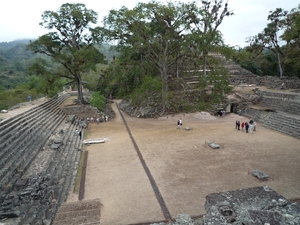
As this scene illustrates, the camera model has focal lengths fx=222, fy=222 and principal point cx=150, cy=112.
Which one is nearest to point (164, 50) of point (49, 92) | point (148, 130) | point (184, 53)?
point (184, 53)

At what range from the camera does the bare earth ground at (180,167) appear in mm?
8164

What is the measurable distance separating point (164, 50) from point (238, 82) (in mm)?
15018

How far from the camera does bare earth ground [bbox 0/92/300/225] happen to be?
8164 mm

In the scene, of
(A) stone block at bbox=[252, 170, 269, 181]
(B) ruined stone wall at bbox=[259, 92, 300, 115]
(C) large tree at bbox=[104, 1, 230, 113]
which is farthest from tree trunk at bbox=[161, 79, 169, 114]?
(A) stone block at bbox=[252, 170, 269, 181]

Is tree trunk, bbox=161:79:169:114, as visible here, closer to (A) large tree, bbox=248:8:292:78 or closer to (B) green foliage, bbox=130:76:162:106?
(B) green foliage, bbox=130:76:162:106

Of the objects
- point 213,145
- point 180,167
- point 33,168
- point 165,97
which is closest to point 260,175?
point 180,167

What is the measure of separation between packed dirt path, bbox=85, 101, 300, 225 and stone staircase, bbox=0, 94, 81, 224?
124 cm

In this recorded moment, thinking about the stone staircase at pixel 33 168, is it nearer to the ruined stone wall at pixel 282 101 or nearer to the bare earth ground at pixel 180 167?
the bare earth ground at pixel 180 167

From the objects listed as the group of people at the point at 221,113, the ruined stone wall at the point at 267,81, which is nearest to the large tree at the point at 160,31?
the group of people at the point at 221,113

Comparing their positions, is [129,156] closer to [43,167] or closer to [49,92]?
[43,167]

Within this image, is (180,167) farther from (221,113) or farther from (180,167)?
(221,113)

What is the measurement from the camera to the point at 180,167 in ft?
36.8

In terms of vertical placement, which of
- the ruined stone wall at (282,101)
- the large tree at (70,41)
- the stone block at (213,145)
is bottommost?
the stone block at (213,145)

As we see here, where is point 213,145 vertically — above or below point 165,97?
below
